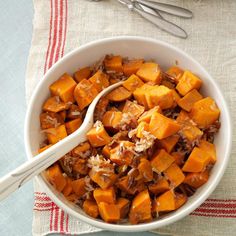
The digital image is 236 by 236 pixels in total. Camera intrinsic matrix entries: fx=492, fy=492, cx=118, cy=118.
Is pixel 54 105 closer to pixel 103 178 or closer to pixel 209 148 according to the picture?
pixel 103 178

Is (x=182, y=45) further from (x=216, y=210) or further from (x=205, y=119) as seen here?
(x=216, y=210)

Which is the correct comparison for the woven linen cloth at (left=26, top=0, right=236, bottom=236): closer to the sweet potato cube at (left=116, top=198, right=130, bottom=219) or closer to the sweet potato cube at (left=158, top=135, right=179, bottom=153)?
the sweet potato cube at (left=158, top=135, right=179, bottom=153)

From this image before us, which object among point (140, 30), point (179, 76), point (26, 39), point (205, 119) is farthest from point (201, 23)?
point (26, 39)

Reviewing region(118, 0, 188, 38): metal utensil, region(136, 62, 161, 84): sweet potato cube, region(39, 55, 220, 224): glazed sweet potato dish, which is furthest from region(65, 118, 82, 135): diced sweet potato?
region(118, 0, 188, 38): metal utensil

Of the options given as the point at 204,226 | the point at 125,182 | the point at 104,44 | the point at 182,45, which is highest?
the point at 104,44

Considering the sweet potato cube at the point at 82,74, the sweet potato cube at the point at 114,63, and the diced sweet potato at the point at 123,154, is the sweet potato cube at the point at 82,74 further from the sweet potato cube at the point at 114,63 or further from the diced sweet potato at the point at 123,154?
the diced sweet potato at the point at 123,154

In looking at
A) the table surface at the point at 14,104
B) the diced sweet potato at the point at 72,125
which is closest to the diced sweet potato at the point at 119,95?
the diced sweet potato at the point at 72,125
